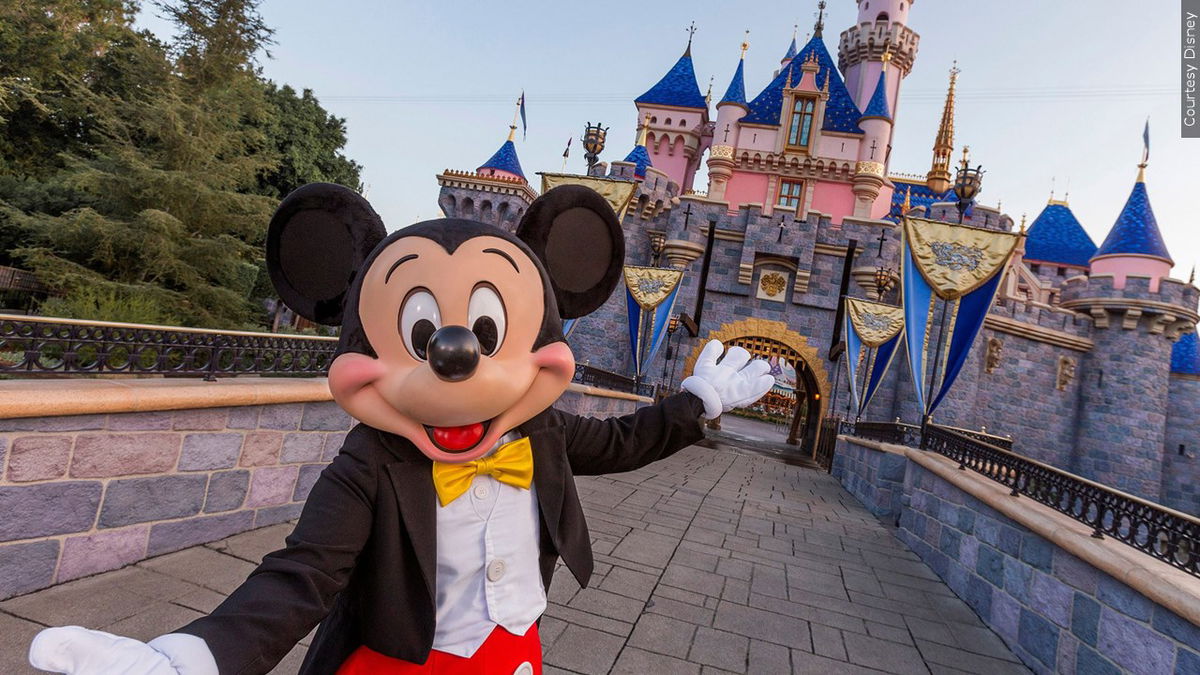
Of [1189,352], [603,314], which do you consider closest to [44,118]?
[603,314]

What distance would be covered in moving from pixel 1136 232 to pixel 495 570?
935 inches

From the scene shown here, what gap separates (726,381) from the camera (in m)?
2.13

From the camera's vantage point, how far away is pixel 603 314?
57.3 feet

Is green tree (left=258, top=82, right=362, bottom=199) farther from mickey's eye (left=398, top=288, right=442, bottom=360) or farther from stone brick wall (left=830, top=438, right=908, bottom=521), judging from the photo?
mickey's eye (left=398, top=288, right=442, bottom=360)

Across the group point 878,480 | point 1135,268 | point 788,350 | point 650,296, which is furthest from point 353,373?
point 1135,268

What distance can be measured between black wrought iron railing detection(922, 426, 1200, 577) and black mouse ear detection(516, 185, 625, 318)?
3.25 meters

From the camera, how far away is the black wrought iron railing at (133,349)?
306 centimetres

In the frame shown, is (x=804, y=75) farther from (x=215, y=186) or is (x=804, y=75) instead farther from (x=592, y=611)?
(x=592, y=611)

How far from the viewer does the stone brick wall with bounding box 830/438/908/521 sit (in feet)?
27.6

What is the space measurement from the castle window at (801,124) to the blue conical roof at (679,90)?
6.72 metres

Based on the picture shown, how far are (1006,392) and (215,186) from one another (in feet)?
68.7

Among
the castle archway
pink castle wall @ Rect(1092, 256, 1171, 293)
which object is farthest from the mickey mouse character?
pink castle wall @ Rect(1092, 256, 1171, 293)

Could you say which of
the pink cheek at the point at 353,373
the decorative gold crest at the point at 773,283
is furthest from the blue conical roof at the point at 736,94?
the pink cheek at the point at 353,373

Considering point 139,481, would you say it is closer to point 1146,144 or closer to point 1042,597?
point 1042,597
